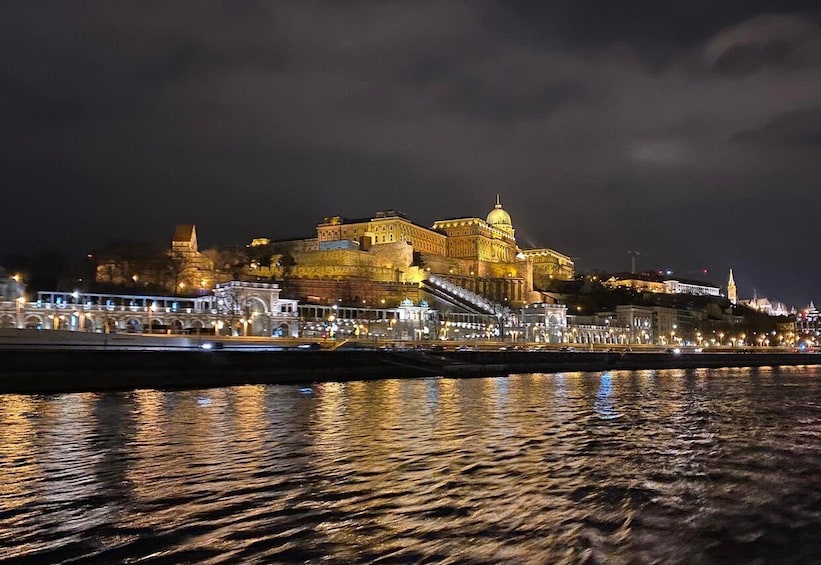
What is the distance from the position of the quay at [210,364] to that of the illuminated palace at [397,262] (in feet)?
158

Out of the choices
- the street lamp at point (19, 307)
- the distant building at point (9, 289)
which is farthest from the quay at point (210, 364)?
the distant building at point (9, 289)

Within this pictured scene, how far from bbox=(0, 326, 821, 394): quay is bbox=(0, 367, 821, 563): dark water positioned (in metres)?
11.8

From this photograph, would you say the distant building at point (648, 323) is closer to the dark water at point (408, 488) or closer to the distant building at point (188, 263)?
the distant building at point (188, 263)

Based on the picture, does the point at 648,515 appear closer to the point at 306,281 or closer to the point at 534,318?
the point at 306,281

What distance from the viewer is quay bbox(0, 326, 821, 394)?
29.3 metres

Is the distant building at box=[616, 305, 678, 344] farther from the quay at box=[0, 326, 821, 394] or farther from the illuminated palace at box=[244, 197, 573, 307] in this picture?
the quay at box=[0, 326, 821, 394]

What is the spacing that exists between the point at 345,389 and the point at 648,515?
23303 mm

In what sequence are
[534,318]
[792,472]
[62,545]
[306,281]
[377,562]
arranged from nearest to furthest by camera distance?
[377,562] → [62,545] → [792,472] → [306,281] → [534,318]

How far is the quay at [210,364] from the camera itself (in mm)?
29312

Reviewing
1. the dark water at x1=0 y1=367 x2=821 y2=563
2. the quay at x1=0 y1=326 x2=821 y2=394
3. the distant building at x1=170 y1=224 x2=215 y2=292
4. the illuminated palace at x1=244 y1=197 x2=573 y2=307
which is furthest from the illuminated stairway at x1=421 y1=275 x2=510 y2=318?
Answer: the dark water at x1=0 y1=367 x2=821 y2=563

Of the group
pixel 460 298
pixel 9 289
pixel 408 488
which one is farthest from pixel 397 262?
pixel 408 488

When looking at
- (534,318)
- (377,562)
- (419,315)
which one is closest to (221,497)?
(377,562)

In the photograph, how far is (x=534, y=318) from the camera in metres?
111

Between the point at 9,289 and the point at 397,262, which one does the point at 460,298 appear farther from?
the point at 9,289
